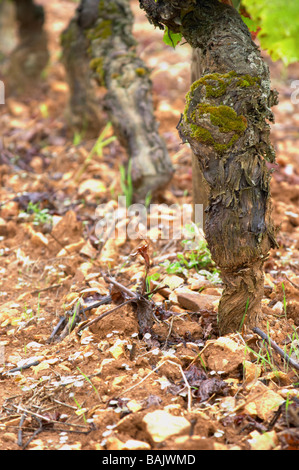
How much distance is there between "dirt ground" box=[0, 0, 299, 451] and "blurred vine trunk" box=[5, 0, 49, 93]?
2.17 metres

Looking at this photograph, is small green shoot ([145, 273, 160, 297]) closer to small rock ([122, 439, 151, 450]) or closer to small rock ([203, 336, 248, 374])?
small rock ([203, 336, 248, 374])

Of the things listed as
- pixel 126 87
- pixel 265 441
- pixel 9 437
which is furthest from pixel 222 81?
pixel 126 87

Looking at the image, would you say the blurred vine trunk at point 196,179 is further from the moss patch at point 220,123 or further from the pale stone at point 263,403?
the pale stone at point 263,403

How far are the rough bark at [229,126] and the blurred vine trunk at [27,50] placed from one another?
13.5 feet

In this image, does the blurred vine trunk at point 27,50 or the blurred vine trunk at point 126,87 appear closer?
the blurred vine trunk at point 126,87

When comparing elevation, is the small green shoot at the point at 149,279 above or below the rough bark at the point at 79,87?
below

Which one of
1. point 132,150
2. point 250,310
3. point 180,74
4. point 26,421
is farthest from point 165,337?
point 180,74

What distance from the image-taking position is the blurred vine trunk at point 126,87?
11.8 feet

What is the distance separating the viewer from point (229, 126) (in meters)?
1.87

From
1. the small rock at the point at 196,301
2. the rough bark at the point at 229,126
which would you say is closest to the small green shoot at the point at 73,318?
the small rock at the point at 196,301

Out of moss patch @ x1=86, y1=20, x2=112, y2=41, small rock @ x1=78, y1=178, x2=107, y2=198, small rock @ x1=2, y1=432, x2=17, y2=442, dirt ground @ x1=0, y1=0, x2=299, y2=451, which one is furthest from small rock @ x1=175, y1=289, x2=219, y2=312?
moss patch @ x1=86, y1=20, x2=112, y2=41

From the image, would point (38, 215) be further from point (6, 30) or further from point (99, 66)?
point (6, 30)

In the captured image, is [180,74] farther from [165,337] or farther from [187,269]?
[165,337]

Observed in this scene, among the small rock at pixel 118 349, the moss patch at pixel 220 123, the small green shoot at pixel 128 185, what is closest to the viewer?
the moss patch at pixel 220 123
